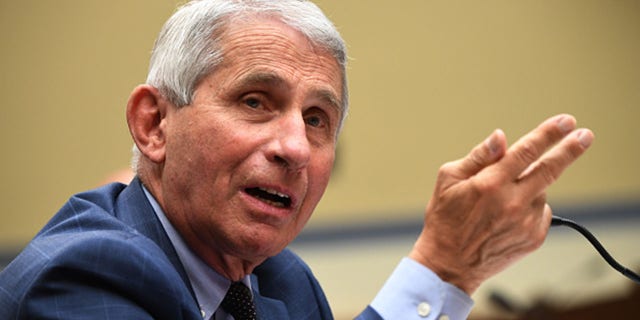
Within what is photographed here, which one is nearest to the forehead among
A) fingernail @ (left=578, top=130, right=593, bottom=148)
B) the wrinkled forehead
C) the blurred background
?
the wrinkled forehead

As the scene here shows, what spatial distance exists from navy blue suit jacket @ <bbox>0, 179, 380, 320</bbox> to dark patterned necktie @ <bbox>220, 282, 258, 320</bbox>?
112mm

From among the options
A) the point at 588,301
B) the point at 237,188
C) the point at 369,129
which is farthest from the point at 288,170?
the point at 369,129

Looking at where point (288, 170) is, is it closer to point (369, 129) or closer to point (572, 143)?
point (572, 143)

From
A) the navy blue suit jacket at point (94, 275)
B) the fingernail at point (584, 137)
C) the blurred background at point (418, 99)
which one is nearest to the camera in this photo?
the navy blue suit jacket at point (94, 275)

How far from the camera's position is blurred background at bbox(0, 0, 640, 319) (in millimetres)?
5445

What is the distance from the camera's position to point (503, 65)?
5523 mm

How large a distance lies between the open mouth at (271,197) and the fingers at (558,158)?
443mm

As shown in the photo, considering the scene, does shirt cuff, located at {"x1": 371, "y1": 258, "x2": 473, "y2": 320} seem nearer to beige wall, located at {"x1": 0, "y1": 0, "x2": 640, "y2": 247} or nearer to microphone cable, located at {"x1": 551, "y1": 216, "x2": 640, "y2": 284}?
microphone cable, located at {"x1": 551, "y1": 216, "x2": 640, "y2": 284}

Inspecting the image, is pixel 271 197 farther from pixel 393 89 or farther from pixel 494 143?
pixel 393 89

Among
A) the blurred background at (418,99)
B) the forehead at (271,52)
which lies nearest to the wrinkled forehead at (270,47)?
the forehead at (271,52)

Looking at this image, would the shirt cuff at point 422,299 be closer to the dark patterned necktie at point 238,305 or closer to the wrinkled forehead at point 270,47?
the dark patterned necktie at point 238,305

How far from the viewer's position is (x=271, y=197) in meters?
1.68

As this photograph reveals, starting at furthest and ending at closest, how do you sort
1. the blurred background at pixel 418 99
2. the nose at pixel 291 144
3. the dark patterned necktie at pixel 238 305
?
the blurred background at pixel 418 99
the dark patterned necktie at pixel 238 305
the nose at pixel 291 144

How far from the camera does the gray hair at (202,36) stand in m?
1.72
